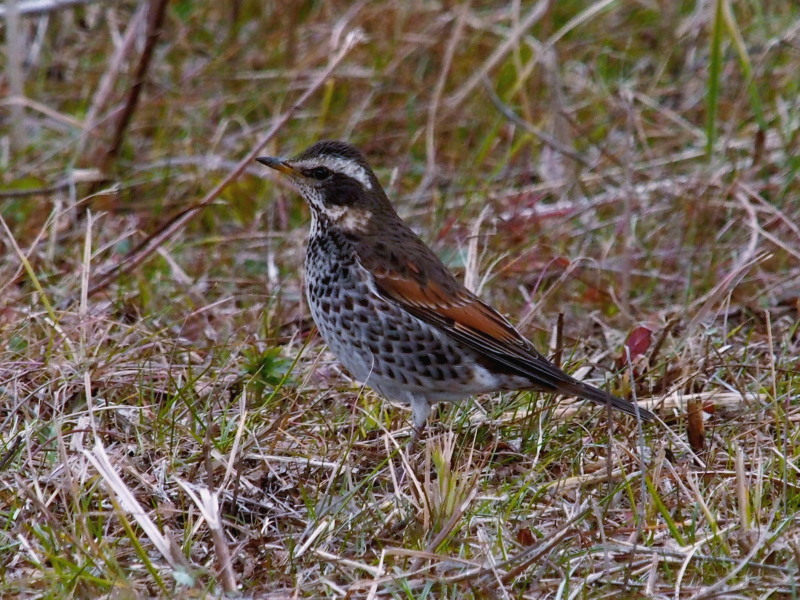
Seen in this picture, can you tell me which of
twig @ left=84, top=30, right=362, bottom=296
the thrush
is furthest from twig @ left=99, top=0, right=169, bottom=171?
the thrush

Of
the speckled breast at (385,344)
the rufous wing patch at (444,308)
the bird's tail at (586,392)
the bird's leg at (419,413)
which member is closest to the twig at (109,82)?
the speckled breast at (385,344)

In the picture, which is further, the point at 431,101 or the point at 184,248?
the point at 431,101

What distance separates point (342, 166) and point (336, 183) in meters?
0.08

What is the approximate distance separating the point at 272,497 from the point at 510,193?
11.3ft

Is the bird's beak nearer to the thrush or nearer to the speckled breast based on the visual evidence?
the thrush

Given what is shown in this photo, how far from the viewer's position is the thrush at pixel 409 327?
16.2 ft

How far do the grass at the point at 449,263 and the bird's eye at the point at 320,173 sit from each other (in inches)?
21.4

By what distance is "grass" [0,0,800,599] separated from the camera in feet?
12.6

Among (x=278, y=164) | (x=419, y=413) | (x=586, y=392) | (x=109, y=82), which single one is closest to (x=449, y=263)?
(x=278, y=164)

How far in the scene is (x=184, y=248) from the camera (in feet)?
22.2

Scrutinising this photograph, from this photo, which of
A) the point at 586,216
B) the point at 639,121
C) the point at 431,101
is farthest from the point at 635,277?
the point at 431,101

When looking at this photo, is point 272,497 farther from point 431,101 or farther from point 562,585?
point 431,101

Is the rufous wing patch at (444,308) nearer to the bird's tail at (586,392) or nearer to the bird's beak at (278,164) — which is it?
the bird's tail at (586,392)

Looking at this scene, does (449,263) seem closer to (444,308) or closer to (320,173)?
(320,173)
